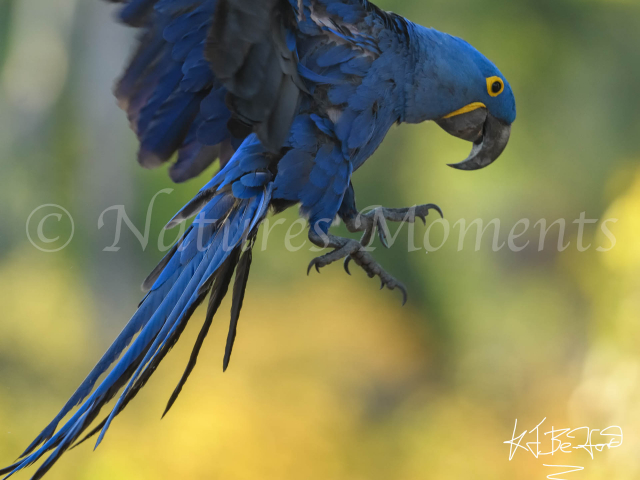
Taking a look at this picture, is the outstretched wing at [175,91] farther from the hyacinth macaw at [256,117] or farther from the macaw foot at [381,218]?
the macaw foot at [381,218]

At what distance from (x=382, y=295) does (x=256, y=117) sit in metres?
1.89

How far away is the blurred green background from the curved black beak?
1154 mm

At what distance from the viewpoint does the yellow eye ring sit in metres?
1.03

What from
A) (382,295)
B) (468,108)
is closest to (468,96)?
(468,108)

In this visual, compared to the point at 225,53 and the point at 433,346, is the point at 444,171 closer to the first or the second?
the point at 433,346

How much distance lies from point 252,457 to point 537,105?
1.97 metres

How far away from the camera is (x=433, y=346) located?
101 inches

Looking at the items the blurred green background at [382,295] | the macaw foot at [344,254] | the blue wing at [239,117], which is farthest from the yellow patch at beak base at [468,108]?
the blurred green background at [382,295]

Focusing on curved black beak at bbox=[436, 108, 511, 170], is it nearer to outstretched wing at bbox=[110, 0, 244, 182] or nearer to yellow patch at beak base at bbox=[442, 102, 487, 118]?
yellow patch at beak base at bbox=[442, 102, 487, 118]

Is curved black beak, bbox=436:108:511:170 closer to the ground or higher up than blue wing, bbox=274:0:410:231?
higher up

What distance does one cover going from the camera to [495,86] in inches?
40.9
